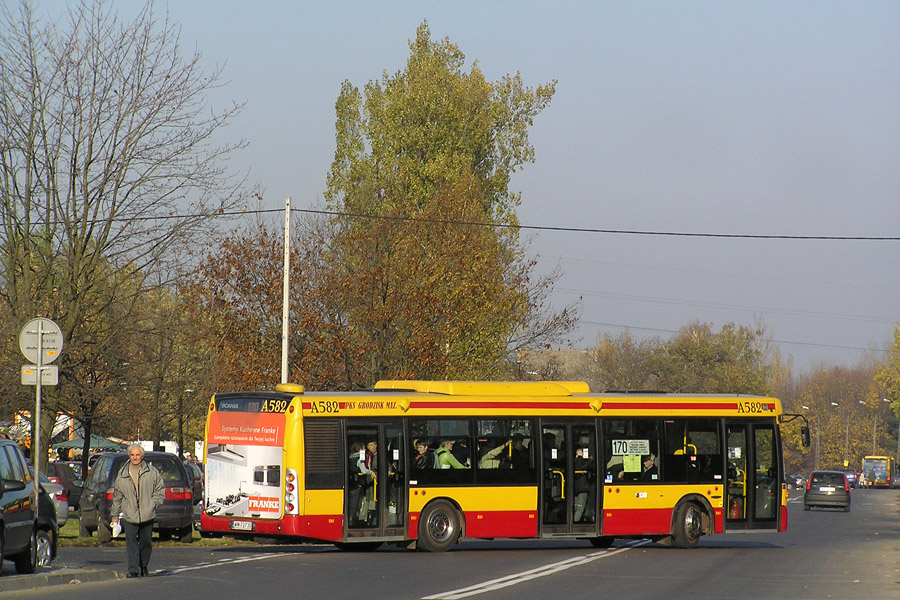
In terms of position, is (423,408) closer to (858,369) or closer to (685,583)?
(685,583)

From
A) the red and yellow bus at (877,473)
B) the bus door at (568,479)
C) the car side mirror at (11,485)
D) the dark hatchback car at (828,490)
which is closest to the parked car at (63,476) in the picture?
the bus door at (568,479)

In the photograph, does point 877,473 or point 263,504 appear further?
point 877,473

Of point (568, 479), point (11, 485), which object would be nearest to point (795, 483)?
point (568, 479)

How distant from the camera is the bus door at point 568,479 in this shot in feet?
74.0

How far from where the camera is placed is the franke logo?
67.8ft

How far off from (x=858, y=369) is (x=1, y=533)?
15598 centimetres

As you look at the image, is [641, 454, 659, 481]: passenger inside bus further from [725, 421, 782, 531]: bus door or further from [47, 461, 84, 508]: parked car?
[47, 461, 84, 508]: parked car

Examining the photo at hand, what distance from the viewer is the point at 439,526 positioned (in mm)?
21812

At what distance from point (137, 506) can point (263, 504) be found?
15.1 feet

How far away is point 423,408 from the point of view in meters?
21.9

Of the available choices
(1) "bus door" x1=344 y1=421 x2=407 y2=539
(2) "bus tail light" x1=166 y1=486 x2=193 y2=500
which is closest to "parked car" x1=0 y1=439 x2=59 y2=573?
(1) "bus door" x1=344 y1=421 x2=407 y2=539

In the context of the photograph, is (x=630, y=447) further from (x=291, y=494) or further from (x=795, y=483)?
(x=795, y=483)

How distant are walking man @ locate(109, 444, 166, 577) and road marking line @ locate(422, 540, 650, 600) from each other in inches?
168

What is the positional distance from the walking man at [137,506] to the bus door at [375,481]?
5.01 meters
